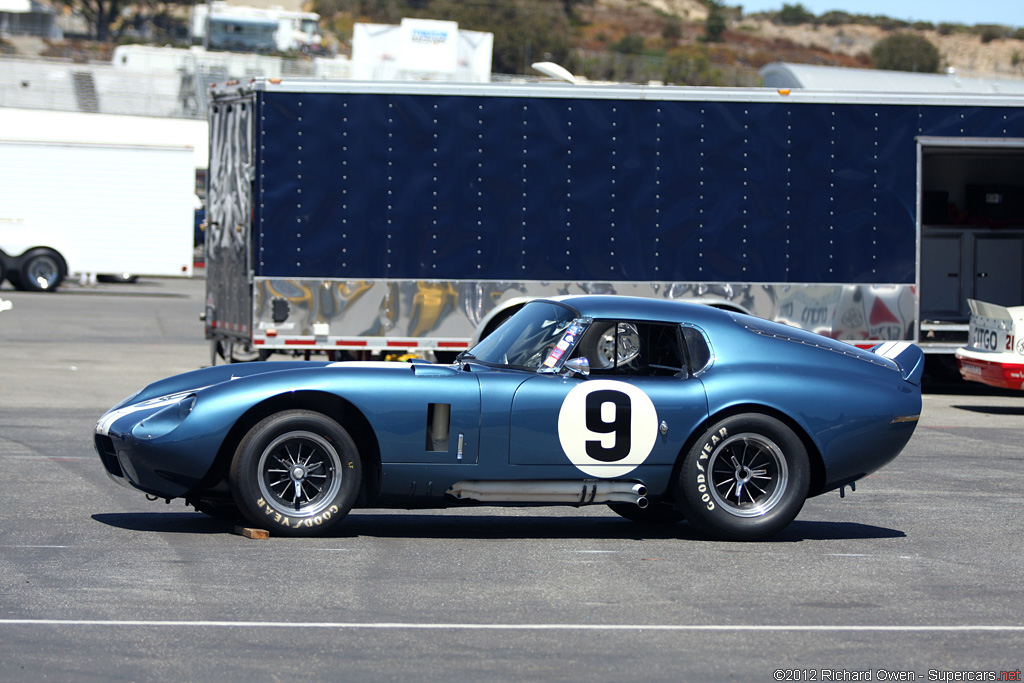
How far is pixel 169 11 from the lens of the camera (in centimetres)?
12125

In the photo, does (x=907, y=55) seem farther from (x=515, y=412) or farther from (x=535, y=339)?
(x=515, y=412)

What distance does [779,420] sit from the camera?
7645 millimetres

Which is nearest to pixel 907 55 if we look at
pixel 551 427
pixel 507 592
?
pixel 551 427

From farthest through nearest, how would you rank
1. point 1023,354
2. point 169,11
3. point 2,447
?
point 169,11
point 1023,354
point 2,447

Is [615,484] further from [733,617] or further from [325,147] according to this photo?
[325,147]

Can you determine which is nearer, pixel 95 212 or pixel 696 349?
pixel 696 349

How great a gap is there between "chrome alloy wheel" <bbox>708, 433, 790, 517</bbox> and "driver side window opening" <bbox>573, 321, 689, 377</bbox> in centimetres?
54

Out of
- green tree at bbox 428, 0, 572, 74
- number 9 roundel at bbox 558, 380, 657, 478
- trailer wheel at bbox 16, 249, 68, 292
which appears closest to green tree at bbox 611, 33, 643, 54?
green tree at bbox 428, 0, 572, 74

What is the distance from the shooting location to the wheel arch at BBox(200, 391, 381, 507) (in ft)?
23.8

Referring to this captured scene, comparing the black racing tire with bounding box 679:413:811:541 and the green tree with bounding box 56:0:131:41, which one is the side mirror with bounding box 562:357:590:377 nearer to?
the black racing tire with bounding box 679:413:811:541

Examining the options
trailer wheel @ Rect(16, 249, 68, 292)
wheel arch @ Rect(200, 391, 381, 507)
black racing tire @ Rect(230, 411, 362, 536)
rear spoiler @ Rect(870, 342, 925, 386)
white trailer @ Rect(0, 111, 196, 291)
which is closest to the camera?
black racing tire @ Rect(230, 411, 362, 536)

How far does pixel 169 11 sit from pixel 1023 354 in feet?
385

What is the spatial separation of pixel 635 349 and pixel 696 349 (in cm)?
36

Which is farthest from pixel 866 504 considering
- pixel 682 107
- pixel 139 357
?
pixel 139 357
